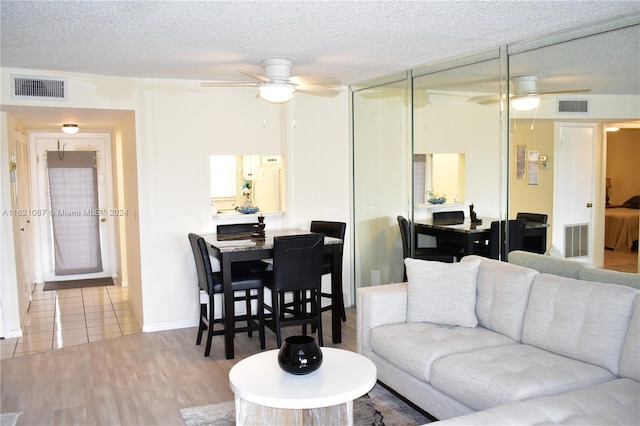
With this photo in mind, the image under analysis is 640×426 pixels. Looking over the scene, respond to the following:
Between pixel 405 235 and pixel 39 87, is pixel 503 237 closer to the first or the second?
pixel 405 235

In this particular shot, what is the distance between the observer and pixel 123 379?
4.32 metres

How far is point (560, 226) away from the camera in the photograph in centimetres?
423

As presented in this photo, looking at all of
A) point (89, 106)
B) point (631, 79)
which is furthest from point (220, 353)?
point (631, 79)

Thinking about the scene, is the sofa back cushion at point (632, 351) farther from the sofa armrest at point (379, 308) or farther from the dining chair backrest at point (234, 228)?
the dining chair backrest at point (234, 228)

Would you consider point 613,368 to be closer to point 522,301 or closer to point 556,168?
point 522,301

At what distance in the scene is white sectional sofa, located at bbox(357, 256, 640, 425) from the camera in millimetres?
2611

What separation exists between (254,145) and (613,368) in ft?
13.0

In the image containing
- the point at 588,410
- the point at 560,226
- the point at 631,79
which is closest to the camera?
the point at 588,410

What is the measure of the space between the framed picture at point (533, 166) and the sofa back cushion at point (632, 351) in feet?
5.21

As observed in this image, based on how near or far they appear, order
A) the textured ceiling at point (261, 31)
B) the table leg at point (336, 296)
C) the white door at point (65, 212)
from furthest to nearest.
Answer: the white door at point (65, 212) → the table leg at point (336, 296) → the textured ceiling at point (261, 31)

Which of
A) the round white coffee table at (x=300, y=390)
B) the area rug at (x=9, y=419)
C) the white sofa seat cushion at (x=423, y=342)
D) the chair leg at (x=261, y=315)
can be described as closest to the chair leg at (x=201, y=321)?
the chair leg at (x=261, y=315)

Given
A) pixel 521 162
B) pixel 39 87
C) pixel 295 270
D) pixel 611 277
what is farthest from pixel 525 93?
pixel 39 87

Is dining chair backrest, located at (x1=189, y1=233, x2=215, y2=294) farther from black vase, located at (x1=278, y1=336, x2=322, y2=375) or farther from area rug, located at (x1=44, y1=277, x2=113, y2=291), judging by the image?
area rug, located at (x1=44, y1=277, x2=113, y2=291)

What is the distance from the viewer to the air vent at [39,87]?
16.3ft
